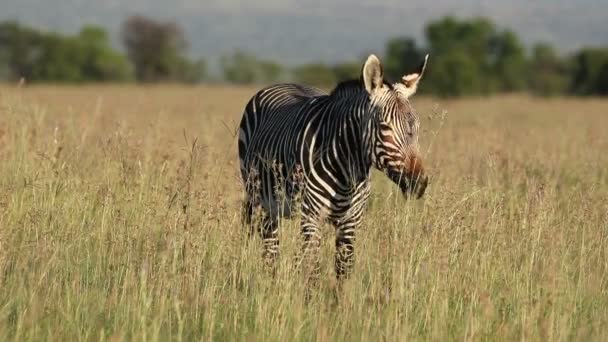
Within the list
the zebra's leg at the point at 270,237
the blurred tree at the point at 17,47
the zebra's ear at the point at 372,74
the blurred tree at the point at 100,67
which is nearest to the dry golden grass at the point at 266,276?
the zebra's leg at the point at 270,237

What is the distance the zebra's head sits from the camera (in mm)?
5387

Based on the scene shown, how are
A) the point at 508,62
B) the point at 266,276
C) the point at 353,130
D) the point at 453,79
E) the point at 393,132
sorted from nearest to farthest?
1. the point at 266,276
2. the point at 393,132
3. the point at 353,130
4. the point at 453,79
5. the point at 508,62

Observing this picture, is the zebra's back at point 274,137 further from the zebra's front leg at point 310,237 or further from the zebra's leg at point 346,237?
the zebra's leg at point 346,237

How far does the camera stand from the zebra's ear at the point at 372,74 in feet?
18.3

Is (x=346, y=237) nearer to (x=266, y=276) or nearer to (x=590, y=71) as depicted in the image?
(x=266, y=276)

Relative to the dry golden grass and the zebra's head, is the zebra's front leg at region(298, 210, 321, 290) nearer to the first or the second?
the dry golden grass

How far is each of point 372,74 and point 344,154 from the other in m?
0.56

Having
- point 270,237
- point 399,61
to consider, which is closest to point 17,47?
point 399,61

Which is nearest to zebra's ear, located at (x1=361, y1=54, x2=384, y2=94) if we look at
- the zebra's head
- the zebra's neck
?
the zebra's head

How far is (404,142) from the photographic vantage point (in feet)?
18.0

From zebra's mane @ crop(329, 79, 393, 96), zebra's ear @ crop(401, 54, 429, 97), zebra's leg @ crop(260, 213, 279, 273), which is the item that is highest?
zebra's ear @ crop(401, 54, 429, 97)

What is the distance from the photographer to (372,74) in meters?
5.68

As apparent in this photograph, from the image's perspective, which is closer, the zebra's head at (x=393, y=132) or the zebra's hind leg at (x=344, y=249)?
the zebra's head at (x=393, y=132)

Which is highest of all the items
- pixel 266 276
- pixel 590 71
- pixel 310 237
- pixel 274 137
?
pixel 274 137
